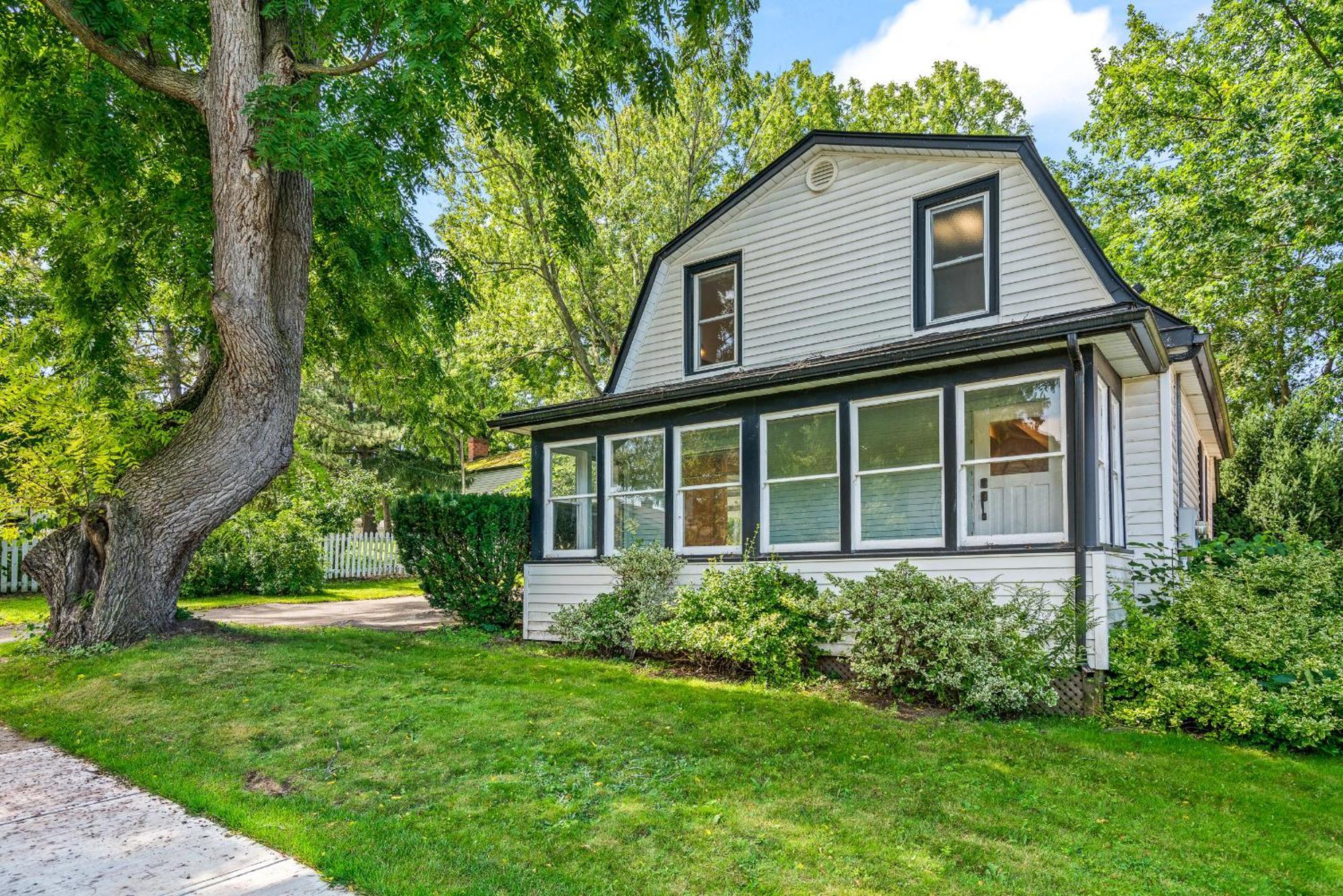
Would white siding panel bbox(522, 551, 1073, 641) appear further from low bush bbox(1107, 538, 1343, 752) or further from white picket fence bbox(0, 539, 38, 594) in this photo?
white picket fence bbox(0, 539, 38, 594)

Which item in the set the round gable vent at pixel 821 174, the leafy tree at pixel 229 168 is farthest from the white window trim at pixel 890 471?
the leafy tree at pixel 229 168

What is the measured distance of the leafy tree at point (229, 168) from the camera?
7.67 meters

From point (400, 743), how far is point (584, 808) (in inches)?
67.8

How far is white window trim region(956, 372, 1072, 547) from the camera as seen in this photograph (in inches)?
264

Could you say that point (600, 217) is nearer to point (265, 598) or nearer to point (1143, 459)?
point (265, 598)

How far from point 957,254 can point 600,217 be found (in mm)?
12928

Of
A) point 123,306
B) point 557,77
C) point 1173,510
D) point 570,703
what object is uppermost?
point 557,77

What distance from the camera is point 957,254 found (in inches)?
361

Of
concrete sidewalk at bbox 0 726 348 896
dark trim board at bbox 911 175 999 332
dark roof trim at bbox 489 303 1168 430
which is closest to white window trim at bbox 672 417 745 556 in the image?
dark roof trim at bbox 489 303 1168 430

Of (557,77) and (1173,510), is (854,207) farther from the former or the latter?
(1173,510)

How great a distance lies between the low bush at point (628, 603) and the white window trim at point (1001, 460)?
3420 millimetres

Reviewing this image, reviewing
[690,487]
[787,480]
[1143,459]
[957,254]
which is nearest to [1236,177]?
[957,254]

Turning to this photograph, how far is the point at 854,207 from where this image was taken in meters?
9.98

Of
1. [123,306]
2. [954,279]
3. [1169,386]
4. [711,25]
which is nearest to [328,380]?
[123,306]
